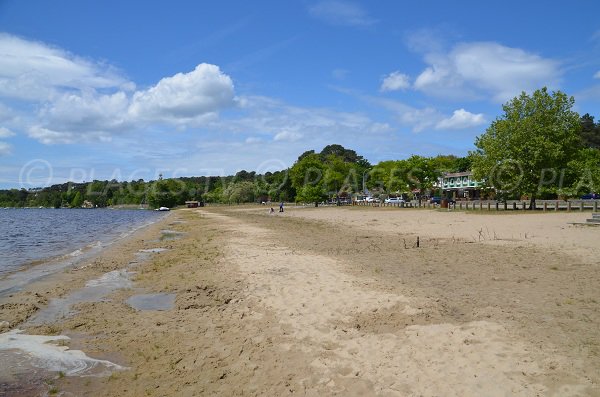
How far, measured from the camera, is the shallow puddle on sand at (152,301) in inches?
380

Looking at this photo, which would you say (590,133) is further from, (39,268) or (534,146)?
(39,268)

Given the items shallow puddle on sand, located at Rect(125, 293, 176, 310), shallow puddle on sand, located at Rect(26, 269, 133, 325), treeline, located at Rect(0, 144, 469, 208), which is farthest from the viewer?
treeline, located at Rect(0, 144, 469, 208)

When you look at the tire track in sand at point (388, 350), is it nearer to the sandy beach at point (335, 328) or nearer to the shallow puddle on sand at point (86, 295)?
the sandy beach at point (335, 328)

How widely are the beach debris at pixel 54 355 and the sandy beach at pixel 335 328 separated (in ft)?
0.18

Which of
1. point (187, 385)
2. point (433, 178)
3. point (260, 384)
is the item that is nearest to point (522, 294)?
point (260, 384)

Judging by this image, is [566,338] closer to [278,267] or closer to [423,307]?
[423,307]

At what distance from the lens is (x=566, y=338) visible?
6.09 m

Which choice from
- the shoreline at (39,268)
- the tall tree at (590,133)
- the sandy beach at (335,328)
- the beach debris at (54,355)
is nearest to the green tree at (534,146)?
the sandy beach at (335,328)

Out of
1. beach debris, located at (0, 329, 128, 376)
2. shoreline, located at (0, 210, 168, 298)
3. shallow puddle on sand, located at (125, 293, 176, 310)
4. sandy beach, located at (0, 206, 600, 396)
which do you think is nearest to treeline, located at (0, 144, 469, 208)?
shoreline, located at (0, 210, 168, 298)

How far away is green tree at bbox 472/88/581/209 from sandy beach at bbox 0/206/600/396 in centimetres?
3179

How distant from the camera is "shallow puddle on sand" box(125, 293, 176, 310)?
31.7 feet

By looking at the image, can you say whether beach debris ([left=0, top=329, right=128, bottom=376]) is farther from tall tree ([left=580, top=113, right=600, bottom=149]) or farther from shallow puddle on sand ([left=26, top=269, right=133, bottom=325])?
tall tree ([left=580, top=113, right=600, bottom=149])

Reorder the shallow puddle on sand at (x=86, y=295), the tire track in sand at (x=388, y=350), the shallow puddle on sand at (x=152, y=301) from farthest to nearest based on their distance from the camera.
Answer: the shallow puddle on sand at (x=152, y=301), the shallow puddle on sand at (x=86, y=295), the tire track in sand at (x=388, y=350)

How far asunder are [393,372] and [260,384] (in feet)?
5.70
